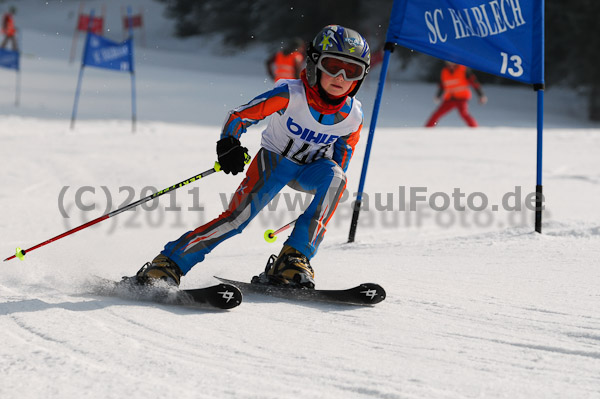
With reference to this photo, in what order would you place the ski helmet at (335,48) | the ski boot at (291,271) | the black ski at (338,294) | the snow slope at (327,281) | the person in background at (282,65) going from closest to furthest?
→ the snow slope at (327,281), the black ski at (338,294), the ski boot at (291,271), the ski helmet at (335,48), the person in background at (282,65)

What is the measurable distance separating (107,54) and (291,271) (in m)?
8.65

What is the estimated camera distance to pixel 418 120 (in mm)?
15398

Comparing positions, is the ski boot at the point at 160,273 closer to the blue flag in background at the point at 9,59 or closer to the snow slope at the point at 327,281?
the snow slope at the point at 327,281

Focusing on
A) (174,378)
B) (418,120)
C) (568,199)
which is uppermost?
(418,120)

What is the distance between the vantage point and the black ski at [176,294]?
3.07 meters

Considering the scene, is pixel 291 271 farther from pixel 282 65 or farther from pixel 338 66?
pixel 282 65

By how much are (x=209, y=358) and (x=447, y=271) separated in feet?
6.40

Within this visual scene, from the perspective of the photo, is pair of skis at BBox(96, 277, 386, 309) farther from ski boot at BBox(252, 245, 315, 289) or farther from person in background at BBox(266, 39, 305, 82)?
person in background at BBox(266, 39, 305, 82)

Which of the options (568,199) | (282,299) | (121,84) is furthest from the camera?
(121,84)

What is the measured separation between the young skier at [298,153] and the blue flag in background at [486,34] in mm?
1538

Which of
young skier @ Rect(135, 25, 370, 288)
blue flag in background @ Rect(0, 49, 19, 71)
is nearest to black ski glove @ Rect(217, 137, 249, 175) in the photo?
young skier @ Rect(135, 25, 370, 288)

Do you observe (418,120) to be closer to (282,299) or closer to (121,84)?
(121,84)

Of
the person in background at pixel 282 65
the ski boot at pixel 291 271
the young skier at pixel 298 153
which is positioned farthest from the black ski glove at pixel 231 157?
the person in background at pixel 282 65

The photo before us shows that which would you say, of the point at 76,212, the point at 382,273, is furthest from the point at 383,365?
the point at 76,212
